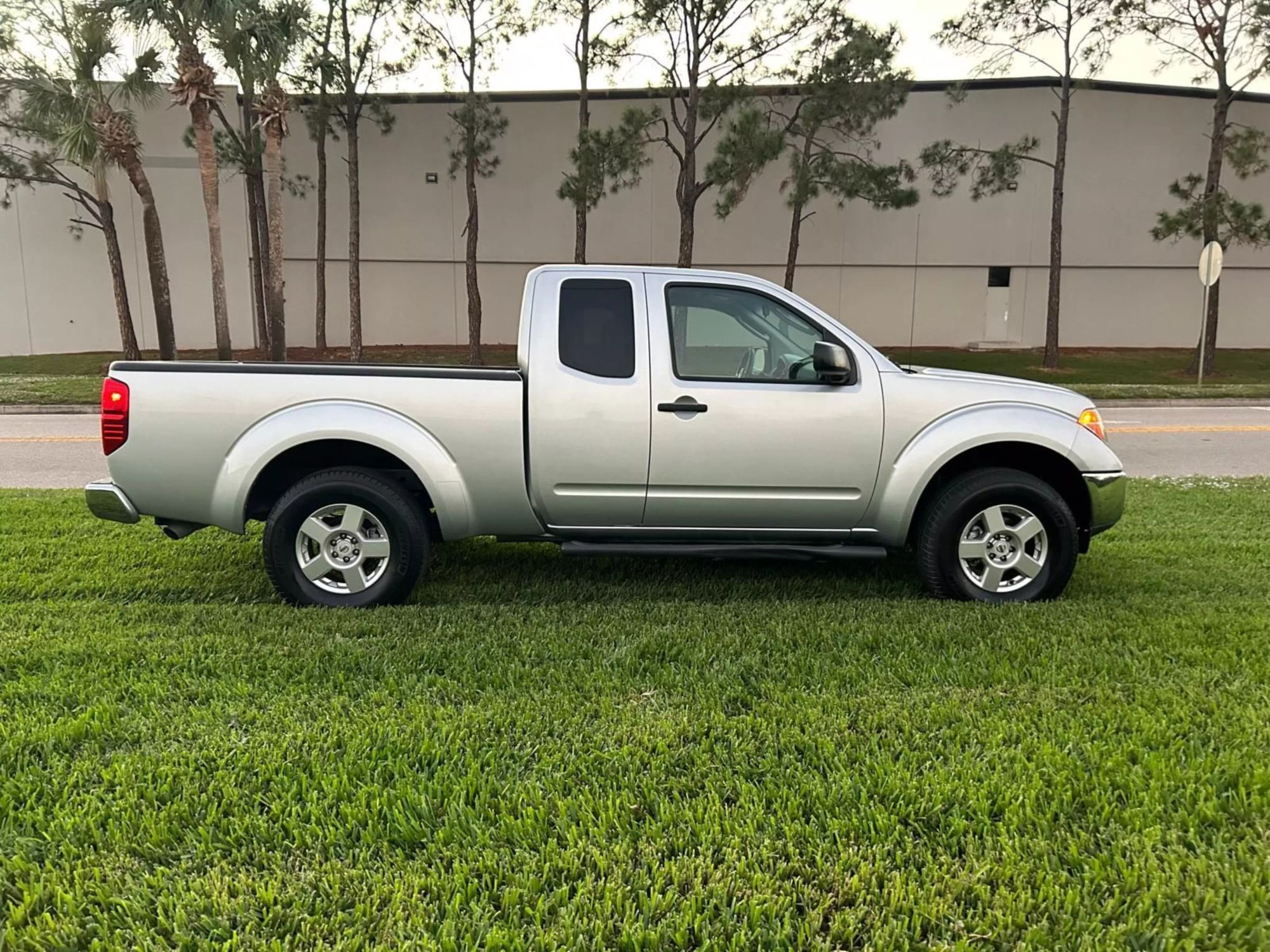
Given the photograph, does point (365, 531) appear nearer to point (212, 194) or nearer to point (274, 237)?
point (274, 237)

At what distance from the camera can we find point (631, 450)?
4527 millimetres

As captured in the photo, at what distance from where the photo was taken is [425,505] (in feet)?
16.4

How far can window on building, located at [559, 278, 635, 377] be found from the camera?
4578 mm

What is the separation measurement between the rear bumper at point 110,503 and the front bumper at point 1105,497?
16.8ft

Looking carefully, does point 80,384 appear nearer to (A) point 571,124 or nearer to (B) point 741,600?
(A) point 571,124

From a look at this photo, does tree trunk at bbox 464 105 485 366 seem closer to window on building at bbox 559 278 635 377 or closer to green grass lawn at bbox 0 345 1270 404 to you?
green grass lawn at bbox 0 345 1270 404

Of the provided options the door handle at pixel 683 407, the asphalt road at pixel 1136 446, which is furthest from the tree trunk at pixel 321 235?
the door handle at pixel 683 407

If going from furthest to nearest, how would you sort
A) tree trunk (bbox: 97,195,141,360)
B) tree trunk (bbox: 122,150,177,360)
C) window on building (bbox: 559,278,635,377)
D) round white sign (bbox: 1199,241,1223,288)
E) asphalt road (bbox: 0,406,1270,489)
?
tree trunk (bbox: 97,195,141,360) < tree trunk (bbox: 122,150,177,360) < round white sign (bbox: 1199,241,1223,288) < asphalt road (bbox: 0,406,1270,489) < window on building (bbox: 559,278,635,377)

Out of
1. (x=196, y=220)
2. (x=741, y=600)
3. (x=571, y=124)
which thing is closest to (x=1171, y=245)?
(x=571, y=124)

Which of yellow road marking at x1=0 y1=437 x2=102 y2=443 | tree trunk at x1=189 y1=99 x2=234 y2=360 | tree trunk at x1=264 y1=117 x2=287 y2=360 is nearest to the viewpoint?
yellow road marking at x1=0 y1=437 x2=102 y2=443

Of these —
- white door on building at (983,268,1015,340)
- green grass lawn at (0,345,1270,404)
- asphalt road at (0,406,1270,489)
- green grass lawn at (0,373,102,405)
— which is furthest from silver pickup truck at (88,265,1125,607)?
white door on building at (983,268,1015,340)

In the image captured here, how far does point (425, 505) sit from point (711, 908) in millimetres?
3275

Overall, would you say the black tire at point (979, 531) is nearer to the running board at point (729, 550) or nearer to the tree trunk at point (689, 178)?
the running board at point (729, 550)

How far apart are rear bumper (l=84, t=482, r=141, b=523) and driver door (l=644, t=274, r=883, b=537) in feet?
8.93
